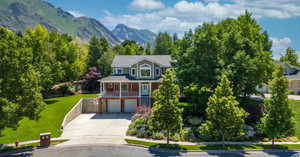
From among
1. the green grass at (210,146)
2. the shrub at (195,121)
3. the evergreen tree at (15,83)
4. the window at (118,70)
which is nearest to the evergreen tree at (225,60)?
the shrub at (195,121)

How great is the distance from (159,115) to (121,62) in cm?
2127

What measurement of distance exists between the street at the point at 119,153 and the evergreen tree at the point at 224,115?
2.13m

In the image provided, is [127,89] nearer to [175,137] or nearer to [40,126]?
[40,126]

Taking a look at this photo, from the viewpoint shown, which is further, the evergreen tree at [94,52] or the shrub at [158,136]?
the evergreen tree at [94,52]

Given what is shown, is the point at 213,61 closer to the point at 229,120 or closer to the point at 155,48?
the point at 229,120

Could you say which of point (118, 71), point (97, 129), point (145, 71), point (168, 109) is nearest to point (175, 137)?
point (168, 109)

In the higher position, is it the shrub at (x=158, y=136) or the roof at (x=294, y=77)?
the roof at (x=294, y=77)

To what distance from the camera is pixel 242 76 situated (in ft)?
92.2

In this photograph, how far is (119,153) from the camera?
19984mm

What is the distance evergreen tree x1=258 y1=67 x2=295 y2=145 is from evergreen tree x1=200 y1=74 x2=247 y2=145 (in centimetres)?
283

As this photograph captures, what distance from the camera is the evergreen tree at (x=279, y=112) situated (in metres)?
22.3

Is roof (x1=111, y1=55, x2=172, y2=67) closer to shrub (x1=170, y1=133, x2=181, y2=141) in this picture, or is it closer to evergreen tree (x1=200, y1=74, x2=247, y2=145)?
shrub (x1=170, y1=133, x2=181, y2=141)

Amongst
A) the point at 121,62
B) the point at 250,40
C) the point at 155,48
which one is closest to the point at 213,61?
the point at 250,40

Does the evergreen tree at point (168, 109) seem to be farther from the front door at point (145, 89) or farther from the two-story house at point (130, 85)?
the front door at point (145, 89)
